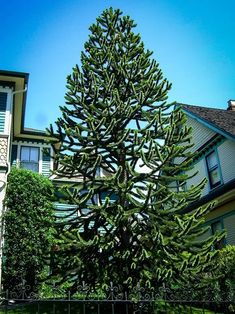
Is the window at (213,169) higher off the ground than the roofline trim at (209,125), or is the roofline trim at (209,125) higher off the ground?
the roofline trim at (209,125)

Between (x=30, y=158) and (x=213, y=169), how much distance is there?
10994 millimetres

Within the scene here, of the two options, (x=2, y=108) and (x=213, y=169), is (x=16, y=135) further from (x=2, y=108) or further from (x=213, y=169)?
(x=213, y=169)

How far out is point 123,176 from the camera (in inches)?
395

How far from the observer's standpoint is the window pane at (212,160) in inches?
665

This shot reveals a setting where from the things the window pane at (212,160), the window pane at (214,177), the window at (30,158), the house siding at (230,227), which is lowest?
the house siding at (230,227)

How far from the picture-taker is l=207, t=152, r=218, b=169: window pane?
1689 cm

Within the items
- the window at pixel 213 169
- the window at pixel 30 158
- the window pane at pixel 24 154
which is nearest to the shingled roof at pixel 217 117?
the window at pixel 213 169

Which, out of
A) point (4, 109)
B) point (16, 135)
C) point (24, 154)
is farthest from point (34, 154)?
point (4, 109)

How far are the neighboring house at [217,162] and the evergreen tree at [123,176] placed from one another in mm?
4980

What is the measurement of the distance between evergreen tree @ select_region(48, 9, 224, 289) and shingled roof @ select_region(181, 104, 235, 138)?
509 cm

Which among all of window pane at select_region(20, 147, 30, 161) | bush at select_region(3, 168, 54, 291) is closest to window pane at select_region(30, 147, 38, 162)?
window pane at select_region(20, 147, 30, 161)

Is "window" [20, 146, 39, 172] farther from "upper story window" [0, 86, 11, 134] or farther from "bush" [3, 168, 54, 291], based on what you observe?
"upper story window" [0, 86, 11, 134]

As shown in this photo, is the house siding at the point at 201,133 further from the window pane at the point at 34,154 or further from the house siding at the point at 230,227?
the window pane at the point at 34,154

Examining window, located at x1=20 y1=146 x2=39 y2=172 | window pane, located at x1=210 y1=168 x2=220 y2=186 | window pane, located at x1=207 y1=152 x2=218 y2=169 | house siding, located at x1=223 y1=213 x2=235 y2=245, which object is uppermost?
window, located at x1=20 y1=146 x2=39 y2=172
